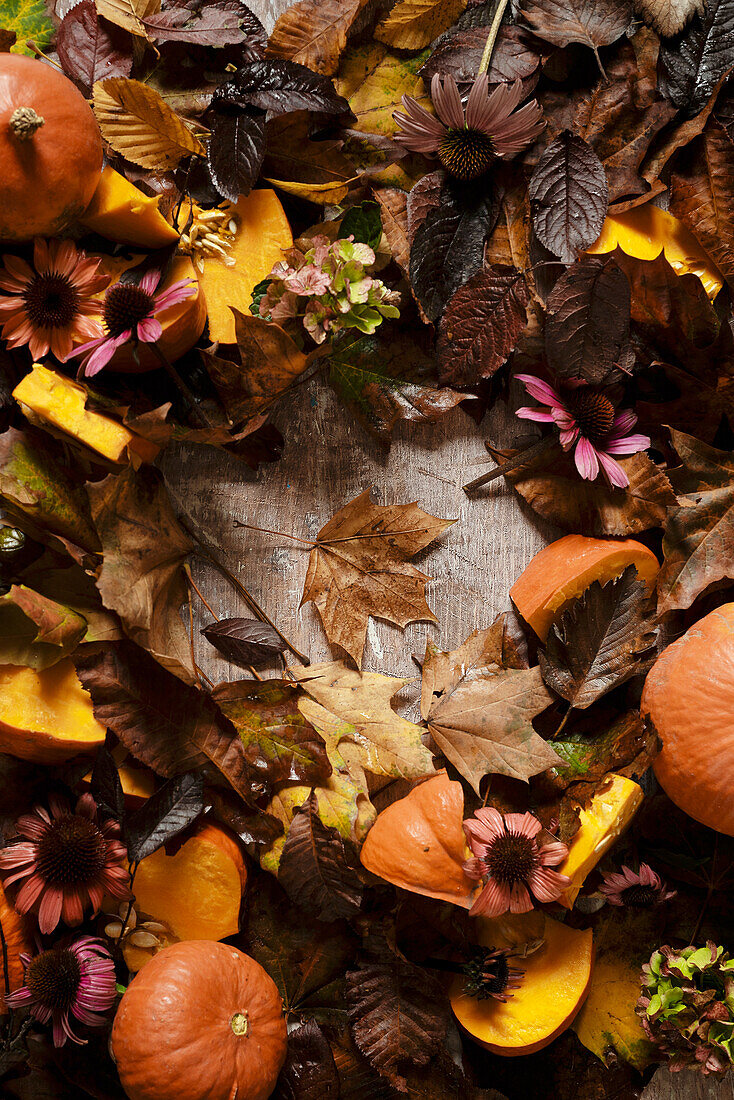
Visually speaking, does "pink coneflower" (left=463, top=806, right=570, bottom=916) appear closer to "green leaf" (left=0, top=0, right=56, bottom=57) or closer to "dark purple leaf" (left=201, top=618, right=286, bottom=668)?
"dark purple leaf" (left=201, top=618, right=286, bottom=668)

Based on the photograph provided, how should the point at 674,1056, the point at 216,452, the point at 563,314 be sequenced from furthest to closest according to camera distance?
the point at 216,452 < the point at 563,314 < the point at 674,1056

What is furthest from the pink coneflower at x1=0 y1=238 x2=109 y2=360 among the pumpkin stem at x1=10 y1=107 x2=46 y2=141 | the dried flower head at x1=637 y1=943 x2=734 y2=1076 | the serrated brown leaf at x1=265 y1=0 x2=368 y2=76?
the dried flower head at x1=637 y1=943 x2=734 y2=1076

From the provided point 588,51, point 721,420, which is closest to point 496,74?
point 588,51

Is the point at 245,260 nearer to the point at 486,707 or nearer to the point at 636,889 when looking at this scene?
the point at 486,707

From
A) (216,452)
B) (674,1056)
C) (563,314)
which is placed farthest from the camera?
(216,452)

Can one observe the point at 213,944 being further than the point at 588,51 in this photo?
No

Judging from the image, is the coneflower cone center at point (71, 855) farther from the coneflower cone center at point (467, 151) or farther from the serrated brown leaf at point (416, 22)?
the serrated brown leaf at point (416, 22)

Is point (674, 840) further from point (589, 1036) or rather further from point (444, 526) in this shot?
point (444, 526)

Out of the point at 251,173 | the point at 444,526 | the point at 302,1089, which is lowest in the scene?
the point at 302,1089
